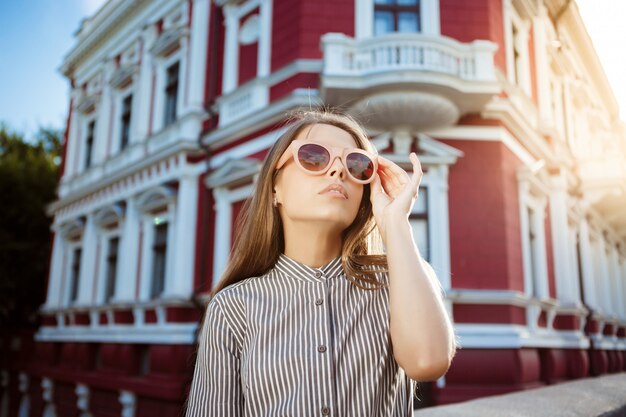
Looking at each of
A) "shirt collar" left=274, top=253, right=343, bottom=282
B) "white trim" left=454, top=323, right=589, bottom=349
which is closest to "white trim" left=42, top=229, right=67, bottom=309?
"white trim" left=454, top=323, right=589, bottom=349

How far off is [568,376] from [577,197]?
4.48 metres

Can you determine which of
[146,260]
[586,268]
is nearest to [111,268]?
[146,260]

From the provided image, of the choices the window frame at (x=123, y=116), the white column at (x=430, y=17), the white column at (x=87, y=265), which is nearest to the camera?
the white column at (x=430, y=17)

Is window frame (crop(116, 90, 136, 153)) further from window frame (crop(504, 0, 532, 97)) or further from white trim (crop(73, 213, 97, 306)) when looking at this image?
window frame (crop(504, 0, 532, 97))

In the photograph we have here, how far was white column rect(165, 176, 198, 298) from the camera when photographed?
9.88 m

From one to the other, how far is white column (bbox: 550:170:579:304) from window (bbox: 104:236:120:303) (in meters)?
9.80

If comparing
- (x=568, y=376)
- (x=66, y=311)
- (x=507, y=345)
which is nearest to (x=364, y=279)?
(x=507, y=345)

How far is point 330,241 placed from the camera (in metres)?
1.49

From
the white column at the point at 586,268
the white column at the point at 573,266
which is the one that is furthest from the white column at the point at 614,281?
the white column at the point at 573,266

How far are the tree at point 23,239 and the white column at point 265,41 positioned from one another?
36.7ft

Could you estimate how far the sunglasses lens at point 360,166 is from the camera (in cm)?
143

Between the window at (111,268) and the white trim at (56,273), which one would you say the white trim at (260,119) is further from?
the white trim at (56,273)

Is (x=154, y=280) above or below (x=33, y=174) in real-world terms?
below

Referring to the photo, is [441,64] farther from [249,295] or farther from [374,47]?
[249,295]
